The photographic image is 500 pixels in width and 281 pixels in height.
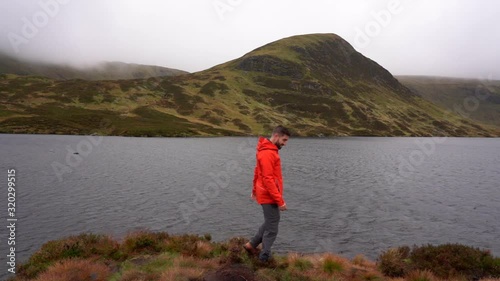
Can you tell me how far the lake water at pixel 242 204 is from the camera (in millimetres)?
23639

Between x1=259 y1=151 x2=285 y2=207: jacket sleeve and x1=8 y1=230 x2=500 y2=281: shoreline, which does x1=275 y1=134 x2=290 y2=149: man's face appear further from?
x1=8 y1=230 x2=500 y2=281: shoreline

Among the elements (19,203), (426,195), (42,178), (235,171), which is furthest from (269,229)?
(235,171)

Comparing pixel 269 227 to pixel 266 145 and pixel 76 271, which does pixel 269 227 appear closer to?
pixel 266 145

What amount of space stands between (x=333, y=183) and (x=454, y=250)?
1170 inches

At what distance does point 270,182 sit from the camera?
37.3ft

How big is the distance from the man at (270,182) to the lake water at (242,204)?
9400 millimetres

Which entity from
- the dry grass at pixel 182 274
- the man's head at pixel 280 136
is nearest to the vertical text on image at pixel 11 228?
the dry grass at pixel 182 274

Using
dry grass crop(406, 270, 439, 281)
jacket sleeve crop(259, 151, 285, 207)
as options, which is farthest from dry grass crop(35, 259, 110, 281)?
dry grass crop(406, 270, 439, 281)

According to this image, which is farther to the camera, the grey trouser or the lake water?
the lake water

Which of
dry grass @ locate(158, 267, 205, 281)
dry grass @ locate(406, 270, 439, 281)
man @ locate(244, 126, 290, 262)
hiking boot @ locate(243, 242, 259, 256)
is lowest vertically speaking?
dry grass @ locate(406, 270, 439, 281)

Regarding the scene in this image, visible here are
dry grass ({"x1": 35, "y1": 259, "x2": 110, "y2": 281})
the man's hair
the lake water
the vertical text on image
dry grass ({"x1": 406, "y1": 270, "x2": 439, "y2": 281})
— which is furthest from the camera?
the lake water

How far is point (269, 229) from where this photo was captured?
39.8ft

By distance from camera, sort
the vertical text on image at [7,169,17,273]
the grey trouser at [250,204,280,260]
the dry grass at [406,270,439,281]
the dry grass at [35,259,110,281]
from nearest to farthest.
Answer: the dry grass at [35,259,110,281] → the grey trouser at [250,204,280,260] → the dry grass at [406,270,439,281] → the vertical text on image at [7,169,17,273]

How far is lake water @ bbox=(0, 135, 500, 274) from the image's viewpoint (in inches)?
931
